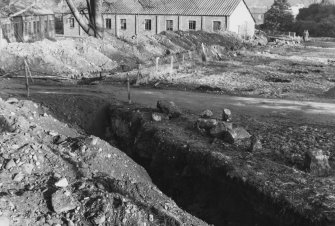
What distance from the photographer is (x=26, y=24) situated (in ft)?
117

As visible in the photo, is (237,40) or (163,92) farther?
(237,40)

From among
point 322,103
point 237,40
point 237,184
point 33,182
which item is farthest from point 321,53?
point 33,182

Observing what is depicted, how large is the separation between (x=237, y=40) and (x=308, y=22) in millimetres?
27191

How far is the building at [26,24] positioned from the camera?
1275 inches

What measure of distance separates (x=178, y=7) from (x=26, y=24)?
17.4 m

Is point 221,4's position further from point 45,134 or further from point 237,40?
point 45,134

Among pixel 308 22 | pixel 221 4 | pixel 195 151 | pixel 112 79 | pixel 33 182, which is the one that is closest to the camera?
pixel 33 182

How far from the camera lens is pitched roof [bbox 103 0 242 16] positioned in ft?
147

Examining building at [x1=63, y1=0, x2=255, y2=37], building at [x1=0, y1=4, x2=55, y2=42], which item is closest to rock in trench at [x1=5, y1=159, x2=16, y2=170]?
building at [x1=0, y1=4, x2=55, y2=42]

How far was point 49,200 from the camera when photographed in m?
6.64

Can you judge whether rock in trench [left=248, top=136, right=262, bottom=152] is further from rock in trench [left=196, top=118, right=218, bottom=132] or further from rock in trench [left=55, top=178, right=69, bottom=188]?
rock in trench [left=55, top=178, right=69, bottom=188]

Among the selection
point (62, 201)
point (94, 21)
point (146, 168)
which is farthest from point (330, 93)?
point (94, 21)

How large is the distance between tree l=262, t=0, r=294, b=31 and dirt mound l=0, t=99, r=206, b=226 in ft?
187

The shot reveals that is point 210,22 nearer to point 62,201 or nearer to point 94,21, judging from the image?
point 94,21
